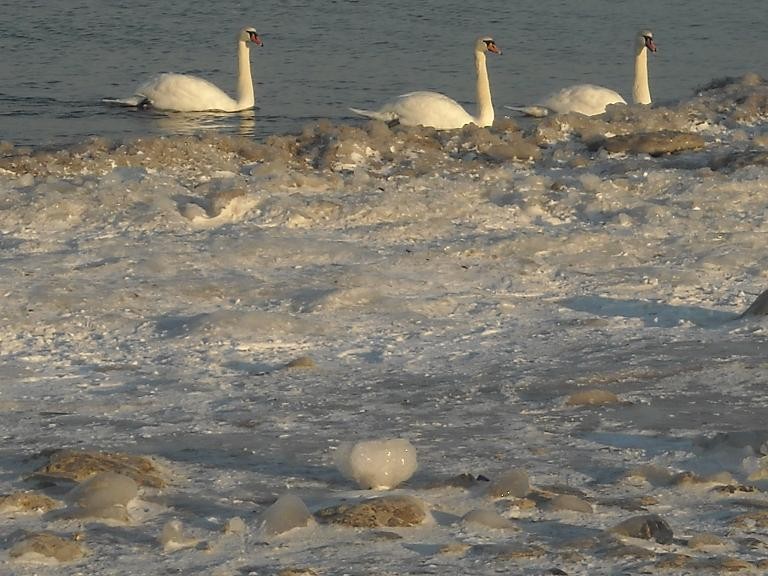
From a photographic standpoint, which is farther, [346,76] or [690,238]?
[346,76]

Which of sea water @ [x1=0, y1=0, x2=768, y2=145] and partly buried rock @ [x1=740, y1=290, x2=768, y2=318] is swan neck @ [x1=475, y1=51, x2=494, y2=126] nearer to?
sea water @ [x1=0, y1=0, x2=768, y2=145]

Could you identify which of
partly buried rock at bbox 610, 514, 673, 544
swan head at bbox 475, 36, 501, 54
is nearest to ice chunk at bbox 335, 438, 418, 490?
partly buried rock at bbox 610, 514, 673, 544

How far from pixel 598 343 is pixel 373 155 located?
4.91m

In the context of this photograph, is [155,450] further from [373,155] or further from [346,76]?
[346,76]

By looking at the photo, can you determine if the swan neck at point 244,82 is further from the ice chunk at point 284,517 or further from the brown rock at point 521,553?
the brown rock at point 521,553

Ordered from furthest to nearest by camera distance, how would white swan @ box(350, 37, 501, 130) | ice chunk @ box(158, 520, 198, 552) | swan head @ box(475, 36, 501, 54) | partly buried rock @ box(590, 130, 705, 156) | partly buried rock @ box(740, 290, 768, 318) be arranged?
swan head @ box(475, 36, 501, 54), white swan @ box(350, 37, 501, 130), partly buried rock @ box(590, 130, 705, 156), partly buried rock @ box(740, 290, 768, 318), ice chunk @ box(158, 520, 198, 552)

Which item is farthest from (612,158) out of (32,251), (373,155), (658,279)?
(32,251)

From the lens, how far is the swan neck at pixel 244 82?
66.4 ft

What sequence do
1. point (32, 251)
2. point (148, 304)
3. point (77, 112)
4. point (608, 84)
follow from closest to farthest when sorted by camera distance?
point (148, 304), point (32, 251), point (77, 112), point (608, 84)

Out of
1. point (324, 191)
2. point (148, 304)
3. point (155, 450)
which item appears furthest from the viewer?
point (324, 191)

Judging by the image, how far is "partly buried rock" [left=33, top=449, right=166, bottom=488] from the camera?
219 inches

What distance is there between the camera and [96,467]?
5.62 m

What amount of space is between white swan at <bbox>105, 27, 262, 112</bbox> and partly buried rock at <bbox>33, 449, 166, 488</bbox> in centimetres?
1459

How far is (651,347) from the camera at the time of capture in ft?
24.3
